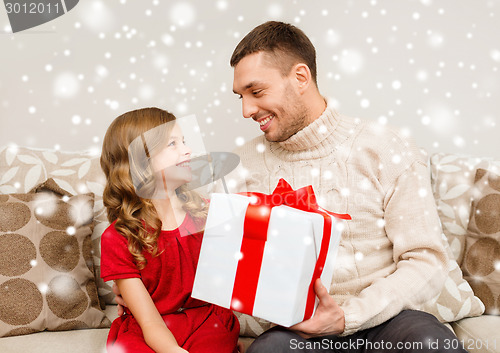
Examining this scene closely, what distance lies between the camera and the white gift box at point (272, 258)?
2.94 ft

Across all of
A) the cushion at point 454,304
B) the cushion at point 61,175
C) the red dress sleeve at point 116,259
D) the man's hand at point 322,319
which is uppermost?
the cushion at point 61,175

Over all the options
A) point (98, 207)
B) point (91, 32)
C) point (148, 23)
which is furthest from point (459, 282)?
point (91, 32)

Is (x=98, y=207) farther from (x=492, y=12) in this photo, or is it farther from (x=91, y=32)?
(x=492, y=12)

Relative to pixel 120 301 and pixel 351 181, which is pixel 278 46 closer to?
pixel 351 181

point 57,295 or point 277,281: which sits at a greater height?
point 277,281

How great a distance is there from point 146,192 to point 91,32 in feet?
3.09

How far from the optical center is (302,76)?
1.37 metres

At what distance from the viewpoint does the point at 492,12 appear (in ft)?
5.85

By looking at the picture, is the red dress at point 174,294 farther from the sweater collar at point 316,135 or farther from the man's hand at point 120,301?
the sweater collar at point 316,135

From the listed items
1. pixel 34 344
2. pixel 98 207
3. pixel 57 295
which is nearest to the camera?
pixel 34 344

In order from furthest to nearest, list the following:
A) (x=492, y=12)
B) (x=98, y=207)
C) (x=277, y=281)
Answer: (x=492, y=12) < (x=98, y=207) < (x=277, y=281)

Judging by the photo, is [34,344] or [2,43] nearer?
[34,344]

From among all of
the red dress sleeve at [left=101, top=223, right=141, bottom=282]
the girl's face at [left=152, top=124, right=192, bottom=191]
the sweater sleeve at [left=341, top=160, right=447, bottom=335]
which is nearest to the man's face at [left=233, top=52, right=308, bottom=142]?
the girl's face at [left=152, top=124, right=192, bottom=191]

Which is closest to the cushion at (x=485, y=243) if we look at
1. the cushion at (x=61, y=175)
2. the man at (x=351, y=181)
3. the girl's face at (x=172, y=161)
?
the man at (x=351, y=181)
